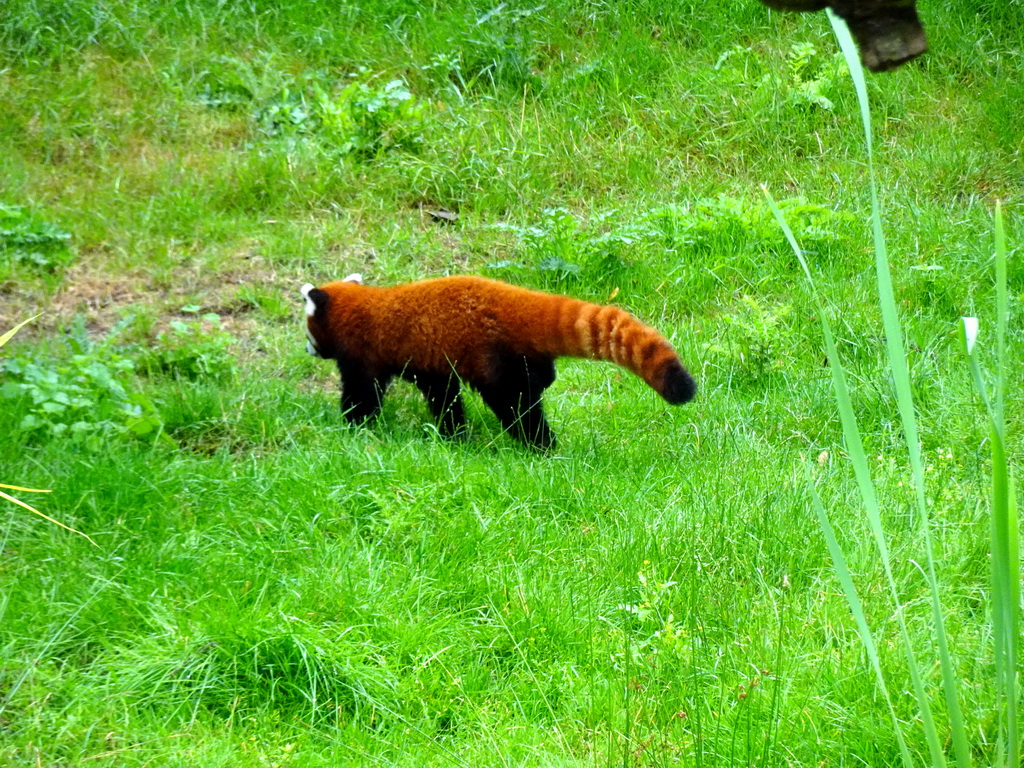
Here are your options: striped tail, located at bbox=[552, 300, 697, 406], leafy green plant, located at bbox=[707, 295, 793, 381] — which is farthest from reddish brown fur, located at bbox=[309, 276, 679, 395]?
leafy green plant, located at bbox=[707, 295, 793, 381]

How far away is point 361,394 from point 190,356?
1165mm

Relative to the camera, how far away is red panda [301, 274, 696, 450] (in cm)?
463

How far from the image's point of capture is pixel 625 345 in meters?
4.59

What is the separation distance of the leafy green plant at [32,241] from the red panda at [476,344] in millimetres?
2434

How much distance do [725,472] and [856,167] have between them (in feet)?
15.0

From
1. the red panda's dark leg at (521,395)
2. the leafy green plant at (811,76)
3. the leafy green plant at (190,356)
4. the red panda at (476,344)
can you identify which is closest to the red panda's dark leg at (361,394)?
the red panda at (476,344)

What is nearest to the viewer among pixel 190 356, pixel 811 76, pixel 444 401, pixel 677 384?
pixel 677 384

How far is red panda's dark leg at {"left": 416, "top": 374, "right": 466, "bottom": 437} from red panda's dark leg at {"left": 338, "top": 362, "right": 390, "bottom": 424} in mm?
211

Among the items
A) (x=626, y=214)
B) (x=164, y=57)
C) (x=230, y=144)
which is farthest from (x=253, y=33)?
(x=626, y=214)

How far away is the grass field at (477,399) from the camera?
3109mm

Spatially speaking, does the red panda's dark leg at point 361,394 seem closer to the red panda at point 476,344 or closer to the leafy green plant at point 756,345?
the red panda at point 476,344

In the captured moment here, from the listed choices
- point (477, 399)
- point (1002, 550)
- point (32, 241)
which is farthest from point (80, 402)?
point (1002, 550)

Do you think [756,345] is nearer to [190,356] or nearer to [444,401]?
[444,401]

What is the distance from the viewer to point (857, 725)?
9.20 feet
